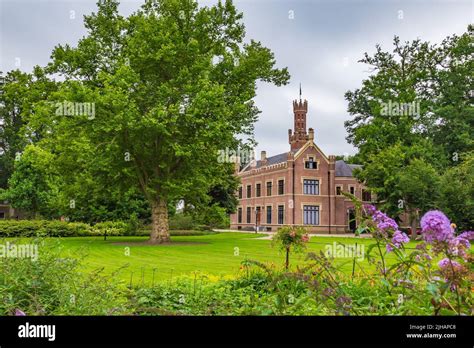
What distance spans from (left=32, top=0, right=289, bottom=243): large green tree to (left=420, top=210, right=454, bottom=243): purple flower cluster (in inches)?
674

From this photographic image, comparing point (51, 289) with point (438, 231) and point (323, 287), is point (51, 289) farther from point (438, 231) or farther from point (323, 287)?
point (438, 231)

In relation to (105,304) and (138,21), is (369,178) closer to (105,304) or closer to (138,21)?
(138,21)

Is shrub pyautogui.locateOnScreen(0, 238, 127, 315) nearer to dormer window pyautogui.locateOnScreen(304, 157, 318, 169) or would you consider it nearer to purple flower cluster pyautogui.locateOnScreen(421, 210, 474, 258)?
purple flower cluster pyautogui.locateOnScreen(421, 210, 474, 258)

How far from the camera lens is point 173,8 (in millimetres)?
22016

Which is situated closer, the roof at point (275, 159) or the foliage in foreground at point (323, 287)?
the foliage in foreground at point (323, 287)

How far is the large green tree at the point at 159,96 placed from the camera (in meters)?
19.8

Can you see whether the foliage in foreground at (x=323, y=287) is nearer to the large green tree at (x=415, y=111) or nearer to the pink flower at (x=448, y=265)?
the pink flower at (x=448, y=265)

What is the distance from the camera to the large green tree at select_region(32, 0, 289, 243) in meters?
19.8

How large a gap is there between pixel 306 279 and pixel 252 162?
4615 centimetres

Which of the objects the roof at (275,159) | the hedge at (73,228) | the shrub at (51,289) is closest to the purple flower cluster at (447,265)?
the shrub at (51,289)

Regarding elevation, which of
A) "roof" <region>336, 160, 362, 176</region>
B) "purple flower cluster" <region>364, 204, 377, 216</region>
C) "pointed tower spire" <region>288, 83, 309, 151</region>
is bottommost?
"purple flower cluster" <region>364, 204, 377, 216</region>

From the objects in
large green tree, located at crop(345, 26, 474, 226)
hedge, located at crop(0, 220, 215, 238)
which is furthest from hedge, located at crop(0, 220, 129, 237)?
large green tree, located at crop(345, 26, 474, 226)

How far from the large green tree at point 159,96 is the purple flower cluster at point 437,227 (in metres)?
17.1

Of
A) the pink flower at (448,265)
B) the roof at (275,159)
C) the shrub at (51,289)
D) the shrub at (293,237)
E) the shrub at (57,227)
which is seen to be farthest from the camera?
the roof at (275,159)
